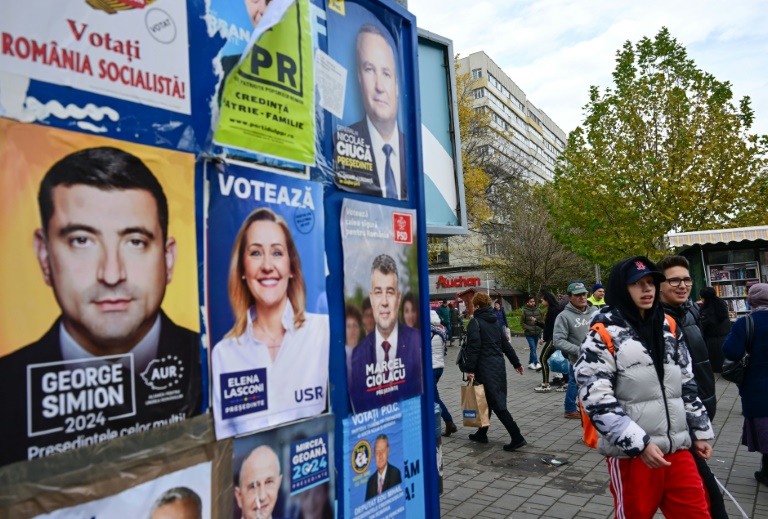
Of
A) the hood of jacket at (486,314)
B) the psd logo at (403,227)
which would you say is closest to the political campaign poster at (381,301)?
the psd logo at (403,227)

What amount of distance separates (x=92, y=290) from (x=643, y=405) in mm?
2853

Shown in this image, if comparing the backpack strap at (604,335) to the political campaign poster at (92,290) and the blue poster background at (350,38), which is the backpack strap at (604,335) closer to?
the blue poster background at (350,38)

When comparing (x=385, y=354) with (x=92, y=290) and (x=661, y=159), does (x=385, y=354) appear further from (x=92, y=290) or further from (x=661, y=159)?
(x=661, y=159)

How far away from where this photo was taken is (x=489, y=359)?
7.56m

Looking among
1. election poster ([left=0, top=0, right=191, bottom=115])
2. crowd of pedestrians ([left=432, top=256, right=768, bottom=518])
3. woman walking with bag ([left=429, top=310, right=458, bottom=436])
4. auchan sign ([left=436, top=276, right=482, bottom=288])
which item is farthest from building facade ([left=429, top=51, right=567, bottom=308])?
election poster ([left=0, top=0, right=191, bottom=115])

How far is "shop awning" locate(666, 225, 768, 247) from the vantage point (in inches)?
545

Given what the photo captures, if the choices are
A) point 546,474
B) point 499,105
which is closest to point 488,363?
point 546,474

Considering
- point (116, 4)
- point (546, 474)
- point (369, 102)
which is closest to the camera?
point (116, 4)

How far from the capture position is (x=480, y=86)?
6406cm

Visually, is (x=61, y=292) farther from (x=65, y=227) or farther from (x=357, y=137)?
(x=357, y=137)

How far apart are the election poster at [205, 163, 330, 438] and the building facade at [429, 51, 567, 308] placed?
20943 millimetres

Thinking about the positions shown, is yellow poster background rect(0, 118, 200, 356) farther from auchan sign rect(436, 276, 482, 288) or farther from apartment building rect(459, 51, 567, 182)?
apartment building rect(459, 51, 567, 182)

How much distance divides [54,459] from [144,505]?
1.04ft

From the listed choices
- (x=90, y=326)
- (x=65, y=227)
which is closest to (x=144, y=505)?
(x=90, y=326)
